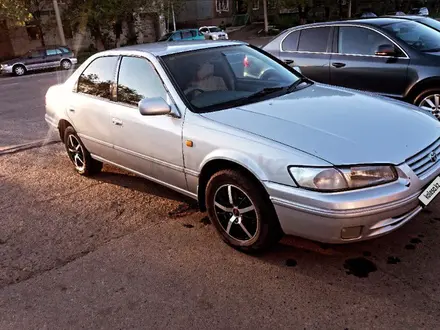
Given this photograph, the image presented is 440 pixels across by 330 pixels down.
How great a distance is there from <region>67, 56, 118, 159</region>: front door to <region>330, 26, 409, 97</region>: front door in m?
3.61

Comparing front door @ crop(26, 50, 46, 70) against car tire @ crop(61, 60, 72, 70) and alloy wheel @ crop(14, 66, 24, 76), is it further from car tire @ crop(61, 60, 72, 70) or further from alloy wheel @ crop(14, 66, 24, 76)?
car tire @ crop(61, 60, 72, 70)

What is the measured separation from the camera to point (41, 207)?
15.1 ft

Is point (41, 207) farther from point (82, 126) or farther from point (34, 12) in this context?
point (34, 12)

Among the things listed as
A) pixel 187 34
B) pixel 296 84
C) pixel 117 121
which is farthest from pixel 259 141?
pixel 187 34

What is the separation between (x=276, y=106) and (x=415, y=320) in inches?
73.4

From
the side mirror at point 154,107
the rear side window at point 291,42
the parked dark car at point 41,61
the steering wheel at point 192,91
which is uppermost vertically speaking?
the steering wheel at point 192,91

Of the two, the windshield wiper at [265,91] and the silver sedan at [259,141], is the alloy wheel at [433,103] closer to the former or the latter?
the silver sedan at [259,141]

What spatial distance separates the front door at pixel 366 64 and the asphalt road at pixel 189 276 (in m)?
2.67

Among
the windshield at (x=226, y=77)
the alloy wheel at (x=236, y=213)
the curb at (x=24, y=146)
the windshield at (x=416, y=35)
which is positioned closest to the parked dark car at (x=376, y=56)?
the windshield at (x=416, y=35)

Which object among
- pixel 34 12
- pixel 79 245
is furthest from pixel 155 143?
pixel 34 12

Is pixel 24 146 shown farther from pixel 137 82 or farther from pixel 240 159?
pixel 240 159

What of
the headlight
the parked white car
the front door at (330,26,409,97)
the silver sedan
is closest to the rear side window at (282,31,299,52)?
the front door at (330,26,409,97)

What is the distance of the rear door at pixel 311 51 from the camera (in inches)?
266

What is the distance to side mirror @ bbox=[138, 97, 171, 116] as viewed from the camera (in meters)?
3.53
